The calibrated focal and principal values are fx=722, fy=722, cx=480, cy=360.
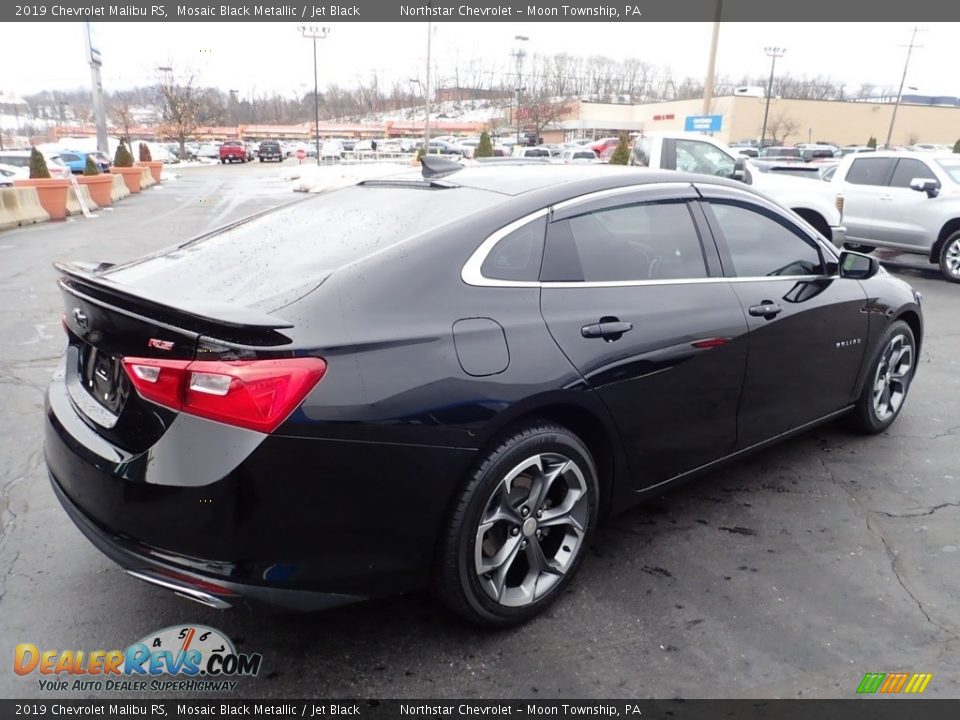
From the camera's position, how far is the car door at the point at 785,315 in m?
3.59

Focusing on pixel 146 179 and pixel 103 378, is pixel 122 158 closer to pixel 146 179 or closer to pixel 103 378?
pixel 146 179

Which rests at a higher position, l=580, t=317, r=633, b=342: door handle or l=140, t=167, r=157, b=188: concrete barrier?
l=580, t=317, r=633, b=342: door handle

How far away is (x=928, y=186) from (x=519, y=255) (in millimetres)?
10753

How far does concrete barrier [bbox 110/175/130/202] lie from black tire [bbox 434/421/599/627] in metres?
22.5

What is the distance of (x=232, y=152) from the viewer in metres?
58.1

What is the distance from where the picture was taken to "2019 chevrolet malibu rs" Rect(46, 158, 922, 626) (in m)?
2.19

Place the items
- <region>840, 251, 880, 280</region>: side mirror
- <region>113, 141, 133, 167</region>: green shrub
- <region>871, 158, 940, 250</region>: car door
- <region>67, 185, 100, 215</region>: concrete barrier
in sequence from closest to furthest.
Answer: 1. <region>840, 251, 880, 280</region>: side mirror
2. <region>871, 158, 940, 250</region>: car door
3. <region>67, 185, 100, 215</region>: concrete barrier
4. <region>113, 141, 133, 167</region>: green shrub

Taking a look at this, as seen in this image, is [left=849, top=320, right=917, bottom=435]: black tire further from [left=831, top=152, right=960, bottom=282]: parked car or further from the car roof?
[left=831, top=152, right=960, bottom=282]: parked car

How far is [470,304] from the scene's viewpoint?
8.48 ft

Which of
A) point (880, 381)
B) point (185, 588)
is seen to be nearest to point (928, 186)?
point (880, 381)

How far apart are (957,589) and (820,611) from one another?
687mm

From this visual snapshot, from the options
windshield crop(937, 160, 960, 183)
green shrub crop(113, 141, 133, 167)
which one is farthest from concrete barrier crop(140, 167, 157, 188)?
windshield crop(937, 160, 960, 183)

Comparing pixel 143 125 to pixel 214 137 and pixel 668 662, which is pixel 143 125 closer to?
pixel 214 137

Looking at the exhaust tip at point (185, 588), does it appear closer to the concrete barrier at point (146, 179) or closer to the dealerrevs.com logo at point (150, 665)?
the dealerrevs.com logo at point (150, 665)
